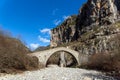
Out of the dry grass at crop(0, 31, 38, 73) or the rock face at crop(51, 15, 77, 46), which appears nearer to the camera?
the dry grass at crop(0, 31, 38, 73)

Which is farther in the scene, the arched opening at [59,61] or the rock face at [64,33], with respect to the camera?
the rock face at [64,33]

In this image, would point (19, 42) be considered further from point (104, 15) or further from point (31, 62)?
point (104, 15)

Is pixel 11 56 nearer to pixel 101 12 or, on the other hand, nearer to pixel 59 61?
pixel 59 61

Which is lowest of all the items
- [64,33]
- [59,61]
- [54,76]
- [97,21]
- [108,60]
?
[54,76]

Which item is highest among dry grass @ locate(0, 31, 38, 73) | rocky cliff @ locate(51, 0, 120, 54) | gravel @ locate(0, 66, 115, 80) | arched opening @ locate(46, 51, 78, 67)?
rocky cliff @ locate(51, 0, 120, 54)

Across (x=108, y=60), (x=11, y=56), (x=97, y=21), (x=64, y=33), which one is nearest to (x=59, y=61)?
(x=108, y=60)

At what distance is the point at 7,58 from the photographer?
81.8 ft

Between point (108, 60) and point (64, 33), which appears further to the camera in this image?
point (64, 33)

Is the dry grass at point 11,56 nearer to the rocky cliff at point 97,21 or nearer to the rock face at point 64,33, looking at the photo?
the rocky cliff at point 97,21

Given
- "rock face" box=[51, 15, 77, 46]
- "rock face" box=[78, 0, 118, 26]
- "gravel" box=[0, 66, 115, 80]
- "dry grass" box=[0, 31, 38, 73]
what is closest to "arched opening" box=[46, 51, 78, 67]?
"dry grass" box=[0, 31, 38, 73]

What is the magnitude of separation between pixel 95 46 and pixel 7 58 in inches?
2464

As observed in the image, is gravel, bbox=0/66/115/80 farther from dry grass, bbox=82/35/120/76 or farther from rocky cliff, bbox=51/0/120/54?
rocky cliff, bbox=51/0/120/54

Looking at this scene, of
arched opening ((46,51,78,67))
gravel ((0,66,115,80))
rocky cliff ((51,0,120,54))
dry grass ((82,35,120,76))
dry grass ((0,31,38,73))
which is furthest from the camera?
rocky cliff ((51,0,120,54))

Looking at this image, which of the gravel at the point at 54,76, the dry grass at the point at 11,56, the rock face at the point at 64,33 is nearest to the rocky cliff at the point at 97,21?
the rock face at the point at 64,33
